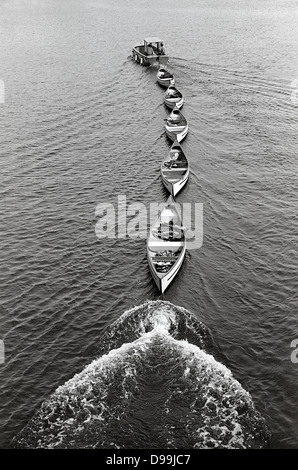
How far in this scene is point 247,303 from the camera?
2037 inches

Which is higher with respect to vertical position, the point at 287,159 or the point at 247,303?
the point at 287,159

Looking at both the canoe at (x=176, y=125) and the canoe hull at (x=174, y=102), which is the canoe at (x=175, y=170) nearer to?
the canoe at (x=176, y=125)

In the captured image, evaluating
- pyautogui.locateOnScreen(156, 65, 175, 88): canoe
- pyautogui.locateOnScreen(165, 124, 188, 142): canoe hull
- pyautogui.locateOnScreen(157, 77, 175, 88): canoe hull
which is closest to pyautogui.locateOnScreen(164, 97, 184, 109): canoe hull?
pyautogui.locateOnScreen(156, 65, 175, 88): canoe

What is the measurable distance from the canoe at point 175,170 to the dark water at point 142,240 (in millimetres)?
1885

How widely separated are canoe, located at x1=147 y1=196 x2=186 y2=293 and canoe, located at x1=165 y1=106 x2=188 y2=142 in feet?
88.0

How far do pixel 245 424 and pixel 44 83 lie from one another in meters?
101

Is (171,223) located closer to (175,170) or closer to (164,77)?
(175,170)

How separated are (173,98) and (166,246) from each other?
55978 millimetres

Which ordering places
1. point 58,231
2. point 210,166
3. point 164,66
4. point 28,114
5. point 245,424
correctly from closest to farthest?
1. point 245,424
2. point 58,231
3. point 210,166
4. point 28,114
5. point 164,66

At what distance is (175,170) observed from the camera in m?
77.5

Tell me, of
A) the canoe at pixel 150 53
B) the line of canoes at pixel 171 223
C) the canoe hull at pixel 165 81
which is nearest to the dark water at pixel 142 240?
the line of canoes at pixel 171 223

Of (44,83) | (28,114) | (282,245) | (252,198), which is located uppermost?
(44,83)
